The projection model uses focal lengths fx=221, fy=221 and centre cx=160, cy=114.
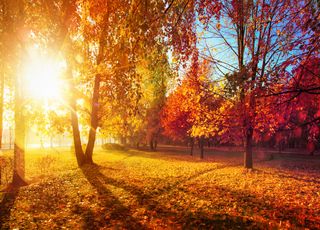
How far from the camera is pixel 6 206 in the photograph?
718 centimetres

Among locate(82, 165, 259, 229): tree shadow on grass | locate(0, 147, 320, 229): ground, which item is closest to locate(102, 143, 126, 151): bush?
locate(0, 147, 320, 229): ground

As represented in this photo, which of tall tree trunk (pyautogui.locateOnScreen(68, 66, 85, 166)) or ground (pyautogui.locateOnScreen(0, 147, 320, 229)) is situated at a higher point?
tall tree trunk (pyautogui.locateOnScreen(68, 66, 85, 166))

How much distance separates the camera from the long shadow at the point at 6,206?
5.96 meters

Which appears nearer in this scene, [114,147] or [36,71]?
[36,71]

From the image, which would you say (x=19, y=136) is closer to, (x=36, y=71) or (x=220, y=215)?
(x=36, y=71)

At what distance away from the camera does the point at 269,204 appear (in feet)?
23.6

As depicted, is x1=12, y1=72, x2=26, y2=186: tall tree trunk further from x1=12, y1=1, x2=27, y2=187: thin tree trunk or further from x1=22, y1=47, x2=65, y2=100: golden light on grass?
x1=22, y1=47, x2=65, y2=100: golden light on grass

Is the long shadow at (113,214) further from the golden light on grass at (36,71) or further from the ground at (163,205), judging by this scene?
the golden light on grass at (36,71)

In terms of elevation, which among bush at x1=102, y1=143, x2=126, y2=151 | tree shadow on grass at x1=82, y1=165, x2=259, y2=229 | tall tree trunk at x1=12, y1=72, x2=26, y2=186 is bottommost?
bush at x1=102, y1=143, x2=126, y2=151

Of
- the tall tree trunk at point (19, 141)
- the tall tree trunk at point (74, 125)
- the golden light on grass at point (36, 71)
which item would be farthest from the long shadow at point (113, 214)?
the tall tree trunk at point (74, 125)

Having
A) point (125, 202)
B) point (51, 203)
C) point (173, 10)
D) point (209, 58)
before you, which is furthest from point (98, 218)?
point (209, 58)

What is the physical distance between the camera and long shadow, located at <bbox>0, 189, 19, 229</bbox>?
5964 mm

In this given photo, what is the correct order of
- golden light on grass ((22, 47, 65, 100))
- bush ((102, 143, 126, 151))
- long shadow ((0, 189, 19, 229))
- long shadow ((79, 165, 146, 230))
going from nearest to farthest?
1. long shadow ((79, 165, 146, 230))
2. long shadow ((0, 189, 19, 229))
3. golden light on grass ((22, 47, 65, 100))
4. bush ((102, 143, 126, 151))

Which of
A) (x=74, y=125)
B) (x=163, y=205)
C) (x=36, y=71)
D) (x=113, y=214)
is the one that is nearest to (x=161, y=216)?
(x=163, y=205)
